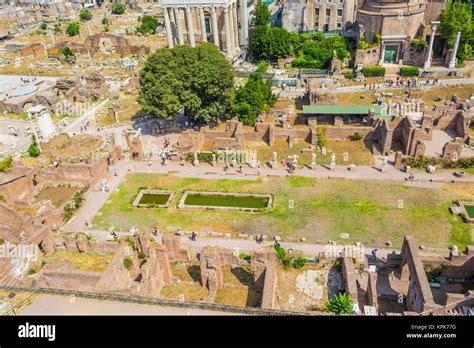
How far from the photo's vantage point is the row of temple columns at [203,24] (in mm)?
76312

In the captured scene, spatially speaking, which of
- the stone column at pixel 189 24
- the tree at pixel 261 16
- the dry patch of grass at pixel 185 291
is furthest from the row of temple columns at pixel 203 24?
the dry patch of grass at pixel 185 291

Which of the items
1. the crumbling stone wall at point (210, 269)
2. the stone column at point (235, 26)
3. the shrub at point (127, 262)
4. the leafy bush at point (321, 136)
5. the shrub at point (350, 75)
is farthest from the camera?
the stone column at point (235, 26)

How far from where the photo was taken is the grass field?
115 ft

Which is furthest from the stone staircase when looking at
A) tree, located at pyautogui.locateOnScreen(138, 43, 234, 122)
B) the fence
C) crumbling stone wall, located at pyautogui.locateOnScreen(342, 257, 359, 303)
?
tree, located at pyautogui.locateOnScreen(138, 43, 234, 122)

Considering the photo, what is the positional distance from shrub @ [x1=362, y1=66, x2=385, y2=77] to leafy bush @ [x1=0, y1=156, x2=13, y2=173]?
189 feet

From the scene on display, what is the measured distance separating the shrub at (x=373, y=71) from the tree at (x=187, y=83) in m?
28.5

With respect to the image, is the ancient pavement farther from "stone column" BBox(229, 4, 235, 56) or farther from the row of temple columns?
"stone column" BBox(229, 4, 235, 56)

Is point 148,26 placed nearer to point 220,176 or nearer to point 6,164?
point 6,164

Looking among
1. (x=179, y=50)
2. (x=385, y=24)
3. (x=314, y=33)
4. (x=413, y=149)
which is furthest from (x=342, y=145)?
(x=314, y=33)

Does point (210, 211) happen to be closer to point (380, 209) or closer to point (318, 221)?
point (318, 221)

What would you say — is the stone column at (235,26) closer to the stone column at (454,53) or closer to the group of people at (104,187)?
the stone column at (454,53)

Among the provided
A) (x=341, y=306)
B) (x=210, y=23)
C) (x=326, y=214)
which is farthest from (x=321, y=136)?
(x=210, y=23)

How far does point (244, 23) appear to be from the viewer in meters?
83.6

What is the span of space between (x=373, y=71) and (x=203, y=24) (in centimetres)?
3474
